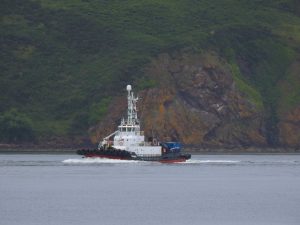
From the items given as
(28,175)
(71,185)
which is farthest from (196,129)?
(71,185)

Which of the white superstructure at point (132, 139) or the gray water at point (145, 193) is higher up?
the white superstructure at point (132, 139)

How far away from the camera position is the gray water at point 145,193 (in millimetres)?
84375

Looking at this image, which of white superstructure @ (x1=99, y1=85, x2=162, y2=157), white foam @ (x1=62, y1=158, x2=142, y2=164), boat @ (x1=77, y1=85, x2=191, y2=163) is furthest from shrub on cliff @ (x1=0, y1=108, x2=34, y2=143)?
white superstructure @ (x1=99, y1=85, x2=162, y2=157)

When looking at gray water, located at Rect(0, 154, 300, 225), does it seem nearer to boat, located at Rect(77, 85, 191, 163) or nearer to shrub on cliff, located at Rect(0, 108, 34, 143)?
boat, located at Rect(77, 85, 191, 163)

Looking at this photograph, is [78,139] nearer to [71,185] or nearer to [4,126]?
[4,126]

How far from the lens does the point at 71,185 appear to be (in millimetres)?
109562

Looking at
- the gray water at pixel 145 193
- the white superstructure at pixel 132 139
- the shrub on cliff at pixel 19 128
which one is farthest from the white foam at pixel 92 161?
the shrub on cliff at pixel 19 128

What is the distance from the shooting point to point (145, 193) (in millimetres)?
102375

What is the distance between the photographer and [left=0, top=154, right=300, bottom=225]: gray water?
84.4 m

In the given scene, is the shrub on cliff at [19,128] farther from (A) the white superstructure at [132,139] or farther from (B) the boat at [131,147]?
(A) the white superstructure at [132,139]

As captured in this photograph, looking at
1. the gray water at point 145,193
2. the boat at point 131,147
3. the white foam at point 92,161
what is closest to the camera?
the gray water at point 145,193

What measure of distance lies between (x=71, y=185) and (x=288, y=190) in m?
17.6

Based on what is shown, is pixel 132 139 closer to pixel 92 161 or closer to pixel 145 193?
pixel 92 161

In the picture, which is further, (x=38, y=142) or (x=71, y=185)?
(x=38, y=142)
